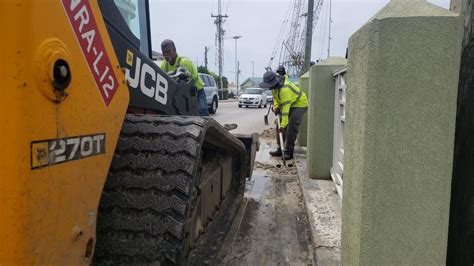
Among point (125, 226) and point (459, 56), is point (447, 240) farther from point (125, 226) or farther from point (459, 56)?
point (125, 226)

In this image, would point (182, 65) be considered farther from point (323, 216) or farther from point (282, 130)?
point (282, 130)

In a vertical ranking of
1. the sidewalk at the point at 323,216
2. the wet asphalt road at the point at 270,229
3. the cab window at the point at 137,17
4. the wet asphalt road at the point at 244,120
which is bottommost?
the wet asphalt road at the point at 270,229

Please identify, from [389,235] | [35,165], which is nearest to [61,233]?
[35,165]

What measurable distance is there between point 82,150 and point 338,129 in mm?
4701

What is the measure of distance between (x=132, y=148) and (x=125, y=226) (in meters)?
0.39

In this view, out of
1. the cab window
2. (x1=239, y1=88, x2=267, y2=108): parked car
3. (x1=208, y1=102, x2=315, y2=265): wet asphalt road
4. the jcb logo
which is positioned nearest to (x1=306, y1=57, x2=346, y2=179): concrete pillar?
(x1=208, y1=102, x2=315, y2=265): wet asphalt road

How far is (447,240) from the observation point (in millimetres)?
2152

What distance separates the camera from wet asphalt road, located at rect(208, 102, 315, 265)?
3.63 metres

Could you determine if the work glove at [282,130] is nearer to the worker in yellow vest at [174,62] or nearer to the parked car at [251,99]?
the worker in yellow vest at [174,62]

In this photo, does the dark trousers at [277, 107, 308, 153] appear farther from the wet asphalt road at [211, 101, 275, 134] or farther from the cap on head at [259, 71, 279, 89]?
the wet asphalt road at [211, 101, 275, 134]

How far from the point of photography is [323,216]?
14.2ft

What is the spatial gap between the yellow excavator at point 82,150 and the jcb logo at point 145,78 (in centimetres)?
2

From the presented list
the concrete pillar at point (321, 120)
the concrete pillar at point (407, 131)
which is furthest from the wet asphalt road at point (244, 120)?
the concrete pillar at point (407, 131)

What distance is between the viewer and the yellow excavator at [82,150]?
3.91 ft
